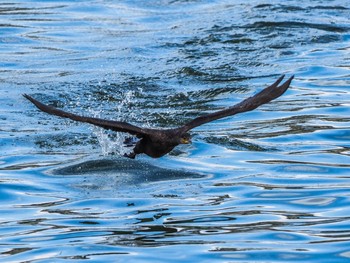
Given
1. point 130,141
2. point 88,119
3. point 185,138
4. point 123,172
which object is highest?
point 88,119

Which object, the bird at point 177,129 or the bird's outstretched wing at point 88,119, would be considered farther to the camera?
the bird at point 177,129

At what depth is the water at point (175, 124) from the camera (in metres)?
7.83

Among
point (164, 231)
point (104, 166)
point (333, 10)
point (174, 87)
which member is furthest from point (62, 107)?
point (333, 10)

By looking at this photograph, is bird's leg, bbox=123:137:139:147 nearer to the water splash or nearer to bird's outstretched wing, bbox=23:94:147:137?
the water splash

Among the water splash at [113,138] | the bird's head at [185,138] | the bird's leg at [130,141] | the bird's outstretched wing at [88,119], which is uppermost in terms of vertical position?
the bird's outstretched wing at [88,119]

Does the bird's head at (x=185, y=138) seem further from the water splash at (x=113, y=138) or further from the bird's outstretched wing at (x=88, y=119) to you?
the water splash at (x=113, y=138)

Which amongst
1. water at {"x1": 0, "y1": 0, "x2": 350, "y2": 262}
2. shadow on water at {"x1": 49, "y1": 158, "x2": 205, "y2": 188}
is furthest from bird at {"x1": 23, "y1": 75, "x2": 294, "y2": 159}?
water at {"x1": 0, "y1": 0, "x2": 350, "y2": 262}

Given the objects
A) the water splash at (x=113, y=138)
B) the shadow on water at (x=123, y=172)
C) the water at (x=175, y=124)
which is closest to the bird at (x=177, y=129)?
the shadow on water at (x=123, y=172)

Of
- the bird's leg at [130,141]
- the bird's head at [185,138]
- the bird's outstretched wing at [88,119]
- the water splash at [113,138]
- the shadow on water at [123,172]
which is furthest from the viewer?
the water splash at [113,138]

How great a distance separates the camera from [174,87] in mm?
13820

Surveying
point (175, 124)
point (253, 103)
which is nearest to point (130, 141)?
point (253, 103)

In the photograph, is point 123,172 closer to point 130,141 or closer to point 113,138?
point 130,141

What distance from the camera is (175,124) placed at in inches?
479

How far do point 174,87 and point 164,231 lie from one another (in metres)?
5.98
